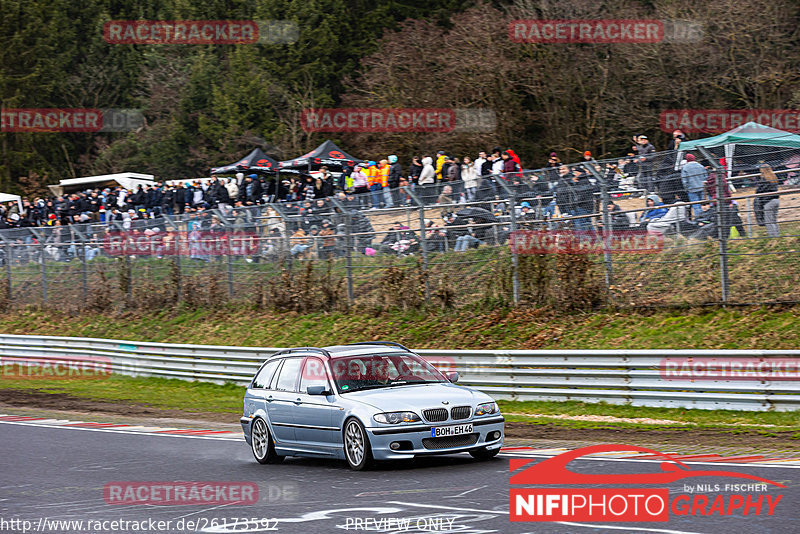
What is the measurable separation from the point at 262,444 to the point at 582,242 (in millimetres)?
9303

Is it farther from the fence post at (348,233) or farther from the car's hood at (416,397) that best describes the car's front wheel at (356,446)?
the fence post at (348,233)

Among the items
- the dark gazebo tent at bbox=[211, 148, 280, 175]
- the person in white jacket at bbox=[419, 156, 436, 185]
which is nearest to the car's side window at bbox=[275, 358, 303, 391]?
the person in white jacket at bbox=[419, 156, 436, 185]

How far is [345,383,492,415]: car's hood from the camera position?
11172mm

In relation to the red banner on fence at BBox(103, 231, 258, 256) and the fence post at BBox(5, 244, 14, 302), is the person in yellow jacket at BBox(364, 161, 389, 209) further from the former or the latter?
the fence post at BBox(5, 244, 14, 302)

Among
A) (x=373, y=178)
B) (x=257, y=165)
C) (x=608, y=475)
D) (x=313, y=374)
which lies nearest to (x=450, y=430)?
(x=608, y=475)

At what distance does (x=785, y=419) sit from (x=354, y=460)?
6034 mm

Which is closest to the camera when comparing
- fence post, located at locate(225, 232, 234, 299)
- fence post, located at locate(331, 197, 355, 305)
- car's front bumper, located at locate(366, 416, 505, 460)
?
car's front bumper, located at locate(366, 416, 505, 460)

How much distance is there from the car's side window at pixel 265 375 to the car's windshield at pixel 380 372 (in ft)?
4.40

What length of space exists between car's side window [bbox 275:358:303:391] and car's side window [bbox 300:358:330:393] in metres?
0.16

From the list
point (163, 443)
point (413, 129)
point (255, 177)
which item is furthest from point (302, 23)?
point (163, 443)

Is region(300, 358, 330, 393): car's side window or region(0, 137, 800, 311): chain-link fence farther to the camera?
region(0, 137, 800, 311): chain-link fence

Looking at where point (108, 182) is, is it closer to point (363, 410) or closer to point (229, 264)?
point (229, 264)

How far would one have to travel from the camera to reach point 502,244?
856 inches

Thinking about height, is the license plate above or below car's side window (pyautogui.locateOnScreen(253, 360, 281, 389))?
below
